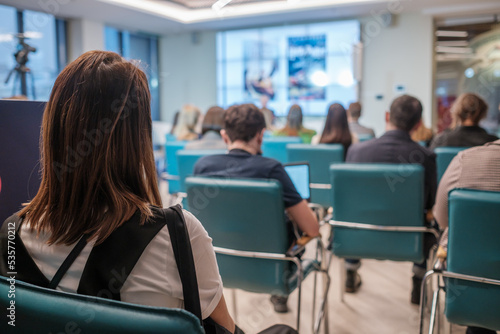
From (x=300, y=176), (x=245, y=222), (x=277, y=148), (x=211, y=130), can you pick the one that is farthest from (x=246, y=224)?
(x=277, y=148)

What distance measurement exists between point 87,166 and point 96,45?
8601 millimetres

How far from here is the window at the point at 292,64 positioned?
8.84 metres

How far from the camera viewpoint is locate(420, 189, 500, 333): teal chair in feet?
4.80

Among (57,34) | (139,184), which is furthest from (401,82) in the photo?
(139,184)

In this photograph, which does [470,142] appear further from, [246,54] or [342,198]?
[246,54]

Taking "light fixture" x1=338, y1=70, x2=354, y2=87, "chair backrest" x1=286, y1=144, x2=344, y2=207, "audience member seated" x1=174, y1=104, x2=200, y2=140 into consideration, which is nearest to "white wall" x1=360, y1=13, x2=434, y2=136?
"light fixture" x1=338, y1=70, x2=354, y2=87

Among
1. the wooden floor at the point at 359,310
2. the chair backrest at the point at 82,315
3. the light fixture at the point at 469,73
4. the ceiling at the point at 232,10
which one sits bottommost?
the wooden floor at the point at 359,310

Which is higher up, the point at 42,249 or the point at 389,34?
the point at 389,34

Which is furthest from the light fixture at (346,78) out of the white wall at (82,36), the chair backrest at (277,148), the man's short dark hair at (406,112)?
the man's short dark hair at (406,112)

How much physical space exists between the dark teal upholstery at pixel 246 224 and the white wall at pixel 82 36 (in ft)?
24.3

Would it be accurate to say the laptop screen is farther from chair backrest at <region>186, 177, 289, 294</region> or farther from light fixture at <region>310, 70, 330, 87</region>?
light fixture at <region>310, 70, 330, 87</region>

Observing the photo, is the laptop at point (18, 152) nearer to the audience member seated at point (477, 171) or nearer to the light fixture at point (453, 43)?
the audience member seated at point (477, 171)

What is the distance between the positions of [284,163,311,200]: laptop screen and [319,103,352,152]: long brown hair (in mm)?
1363

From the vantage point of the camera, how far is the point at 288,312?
2.60 meters
